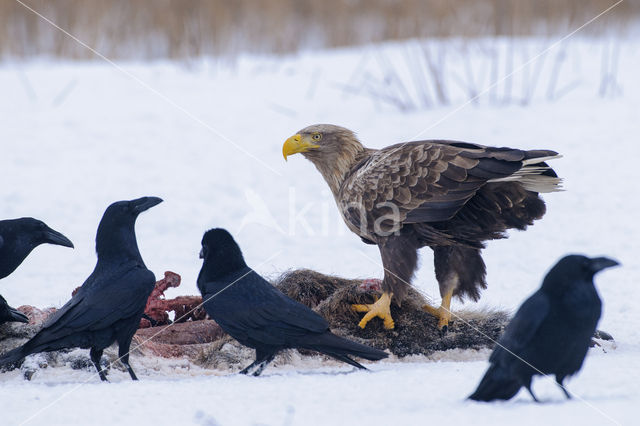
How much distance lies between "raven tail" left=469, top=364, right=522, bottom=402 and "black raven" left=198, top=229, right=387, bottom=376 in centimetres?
56

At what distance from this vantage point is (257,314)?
3.68 metres

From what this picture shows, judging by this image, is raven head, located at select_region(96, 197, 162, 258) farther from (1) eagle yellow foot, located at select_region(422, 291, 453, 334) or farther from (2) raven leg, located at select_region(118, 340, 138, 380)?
(1) eagle yellow foot, located at select_region(422, 291, 453, 334)

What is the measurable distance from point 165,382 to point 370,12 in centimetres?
1005

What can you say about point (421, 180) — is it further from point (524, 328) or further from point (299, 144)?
point (524, 328)

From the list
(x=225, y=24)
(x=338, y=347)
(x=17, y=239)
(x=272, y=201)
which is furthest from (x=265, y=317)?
(x=225, y=24)

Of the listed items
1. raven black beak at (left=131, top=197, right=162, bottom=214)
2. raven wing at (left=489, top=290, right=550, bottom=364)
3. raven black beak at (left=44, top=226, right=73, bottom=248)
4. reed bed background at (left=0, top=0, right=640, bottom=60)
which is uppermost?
reed bed background at (left=0, top=0, right=640, bottom=60)

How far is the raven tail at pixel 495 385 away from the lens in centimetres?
304

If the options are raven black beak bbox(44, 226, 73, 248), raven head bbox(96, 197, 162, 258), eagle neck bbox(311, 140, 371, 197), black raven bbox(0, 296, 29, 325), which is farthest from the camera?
eagle neck bbox(311, 140, 371, 197)

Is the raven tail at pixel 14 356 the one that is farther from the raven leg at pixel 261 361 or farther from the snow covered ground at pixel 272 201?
the raven leg at pixel 261 361

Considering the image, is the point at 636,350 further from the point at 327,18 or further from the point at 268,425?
the point at 327,18

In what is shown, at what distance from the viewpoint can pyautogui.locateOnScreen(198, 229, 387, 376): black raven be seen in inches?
143

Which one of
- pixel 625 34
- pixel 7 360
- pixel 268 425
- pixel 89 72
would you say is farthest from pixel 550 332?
pixel 625 34

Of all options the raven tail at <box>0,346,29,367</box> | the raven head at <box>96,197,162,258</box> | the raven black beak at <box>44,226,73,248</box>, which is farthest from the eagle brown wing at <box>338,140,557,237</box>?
the raven tail at <box>0,346,29,367</box>

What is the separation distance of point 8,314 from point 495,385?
2391 mm
